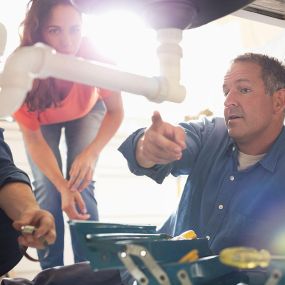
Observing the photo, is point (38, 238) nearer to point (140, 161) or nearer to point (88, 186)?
point (140, 161)

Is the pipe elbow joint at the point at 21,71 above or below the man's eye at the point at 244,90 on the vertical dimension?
below

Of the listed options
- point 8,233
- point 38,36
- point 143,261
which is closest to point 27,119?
point 38,36

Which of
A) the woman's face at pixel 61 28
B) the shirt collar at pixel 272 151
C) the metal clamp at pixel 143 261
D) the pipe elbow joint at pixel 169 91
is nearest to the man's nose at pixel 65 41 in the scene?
the woman's face at pixel 61 28

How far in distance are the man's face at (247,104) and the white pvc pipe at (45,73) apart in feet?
1.60

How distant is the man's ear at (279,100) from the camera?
0.99 meters

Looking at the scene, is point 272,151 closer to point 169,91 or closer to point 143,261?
point 169,91

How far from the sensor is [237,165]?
0.91 m

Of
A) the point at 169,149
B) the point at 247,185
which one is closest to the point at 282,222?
the point at 247,185

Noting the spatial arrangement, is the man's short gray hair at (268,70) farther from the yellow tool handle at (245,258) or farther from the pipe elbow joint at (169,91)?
the yellow tool handle at (245,258)

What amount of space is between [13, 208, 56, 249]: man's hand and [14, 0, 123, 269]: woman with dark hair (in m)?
0.37

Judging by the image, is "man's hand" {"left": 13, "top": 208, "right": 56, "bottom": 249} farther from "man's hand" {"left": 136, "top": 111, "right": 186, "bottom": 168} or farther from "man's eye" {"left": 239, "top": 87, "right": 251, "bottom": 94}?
"man's eye" {"left": 239, "top": 87, "right": 251, "bottom": 94}

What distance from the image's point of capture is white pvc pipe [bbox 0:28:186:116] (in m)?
0.42

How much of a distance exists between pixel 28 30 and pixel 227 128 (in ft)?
1.55

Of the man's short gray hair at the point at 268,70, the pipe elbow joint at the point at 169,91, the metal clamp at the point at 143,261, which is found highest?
the man's short gray hair at the point at 268,70
